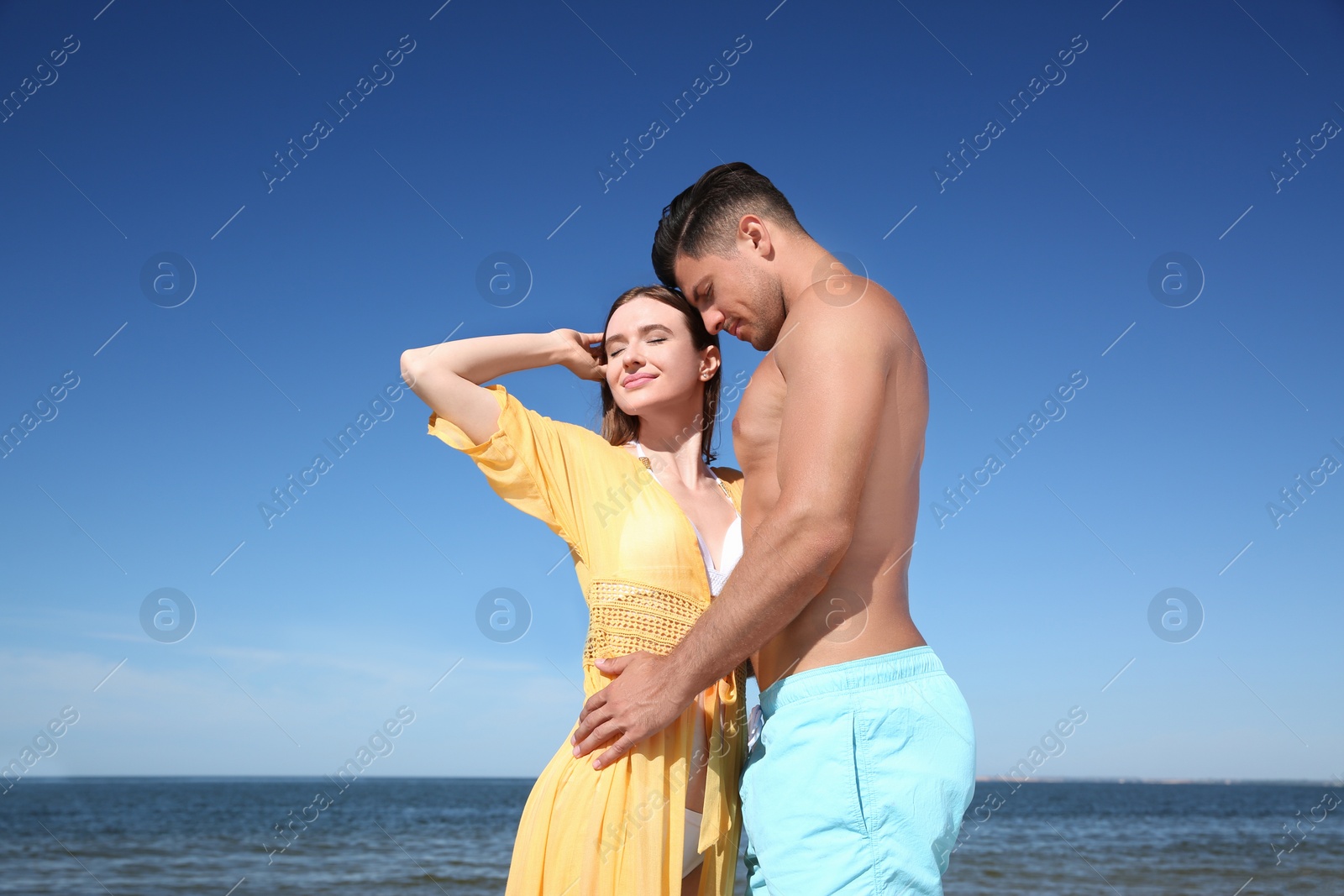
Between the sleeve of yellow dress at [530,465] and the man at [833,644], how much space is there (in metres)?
0.61

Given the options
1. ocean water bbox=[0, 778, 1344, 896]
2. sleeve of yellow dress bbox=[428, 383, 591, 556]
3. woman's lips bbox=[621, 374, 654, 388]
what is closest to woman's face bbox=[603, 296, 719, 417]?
woman's lips bbox=[621, 374, 654, 388]

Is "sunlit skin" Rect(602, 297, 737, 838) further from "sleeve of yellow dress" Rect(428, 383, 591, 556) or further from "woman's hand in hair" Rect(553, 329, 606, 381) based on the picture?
"sleeve of yellow dress" Rect(428, 383, 591, 556)

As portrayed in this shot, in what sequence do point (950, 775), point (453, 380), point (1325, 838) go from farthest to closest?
point (1325, 838), point (453, 380), point (950, 775)

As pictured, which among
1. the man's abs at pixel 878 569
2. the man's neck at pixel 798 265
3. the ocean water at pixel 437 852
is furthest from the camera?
the ocean water at pixel 437 852

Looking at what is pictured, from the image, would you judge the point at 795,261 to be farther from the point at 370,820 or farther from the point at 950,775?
the point at 370,820

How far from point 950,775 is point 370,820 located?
27332 mm

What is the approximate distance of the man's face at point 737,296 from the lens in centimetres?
235

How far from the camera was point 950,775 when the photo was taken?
1972mm

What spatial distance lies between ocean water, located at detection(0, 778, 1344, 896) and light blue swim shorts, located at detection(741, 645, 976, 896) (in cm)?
1161

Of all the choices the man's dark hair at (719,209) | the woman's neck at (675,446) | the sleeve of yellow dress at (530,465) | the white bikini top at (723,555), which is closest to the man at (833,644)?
Answer: the man's dark hair at (719,209)

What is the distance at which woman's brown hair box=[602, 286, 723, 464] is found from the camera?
119 inches

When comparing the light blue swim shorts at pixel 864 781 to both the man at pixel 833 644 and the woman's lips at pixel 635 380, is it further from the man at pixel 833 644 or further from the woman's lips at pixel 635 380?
the woman's lips at pixel 635 380

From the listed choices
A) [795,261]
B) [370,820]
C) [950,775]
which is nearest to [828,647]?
[950,775]

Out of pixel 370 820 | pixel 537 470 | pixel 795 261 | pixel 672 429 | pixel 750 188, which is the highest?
pixel 750 188
